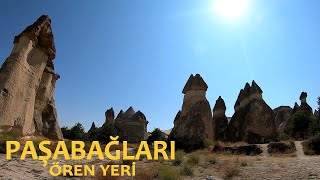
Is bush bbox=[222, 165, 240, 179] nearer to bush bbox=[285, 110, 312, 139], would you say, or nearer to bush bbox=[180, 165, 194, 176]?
bush bbox=[180, 165, 194, 176]

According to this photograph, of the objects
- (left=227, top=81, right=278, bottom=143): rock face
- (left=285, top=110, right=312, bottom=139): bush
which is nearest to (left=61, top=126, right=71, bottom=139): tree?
(left=227, top=81, right=278, bottom=143): rock face

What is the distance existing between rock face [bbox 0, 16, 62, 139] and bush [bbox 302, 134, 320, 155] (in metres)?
12.5

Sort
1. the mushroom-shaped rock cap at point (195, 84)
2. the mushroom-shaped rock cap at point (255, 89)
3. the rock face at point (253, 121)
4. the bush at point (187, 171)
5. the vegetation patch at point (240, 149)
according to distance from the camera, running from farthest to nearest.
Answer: the mushroom-shaped rock cap at point (255, 89)
the rock face at point (253, 121)
the mushroom-shaped rock cap at point (195, 84)
the vegetation patch at point (240, 149)
the bush at point (187, 171)

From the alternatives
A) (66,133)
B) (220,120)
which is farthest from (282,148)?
(66,133)

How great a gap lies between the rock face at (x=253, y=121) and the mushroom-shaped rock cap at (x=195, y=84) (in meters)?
4.22

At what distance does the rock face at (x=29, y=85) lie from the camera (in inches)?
547

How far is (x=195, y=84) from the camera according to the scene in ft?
71.2

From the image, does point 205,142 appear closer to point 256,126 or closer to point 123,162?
point 256,126

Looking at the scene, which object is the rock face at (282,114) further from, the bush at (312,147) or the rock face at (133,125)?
the bush at (312,147)

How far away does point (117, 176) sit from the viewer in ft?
27.6

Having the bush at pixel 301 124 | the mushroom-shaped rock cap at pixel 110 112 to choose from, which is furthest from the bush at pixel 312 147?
the mushroom-shaped rock cap at pixel 110 112

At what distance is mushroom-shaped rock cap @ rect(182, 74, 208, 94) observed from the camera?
2162 cm

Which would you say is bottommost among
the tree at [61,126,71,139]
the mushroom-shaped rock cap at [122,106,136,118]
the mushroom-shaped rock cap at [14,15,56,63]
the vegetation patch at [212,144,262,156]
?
the vegetation patch at [212,144,262,156]

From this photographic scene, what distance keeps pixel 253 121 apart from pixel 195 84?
492cm
